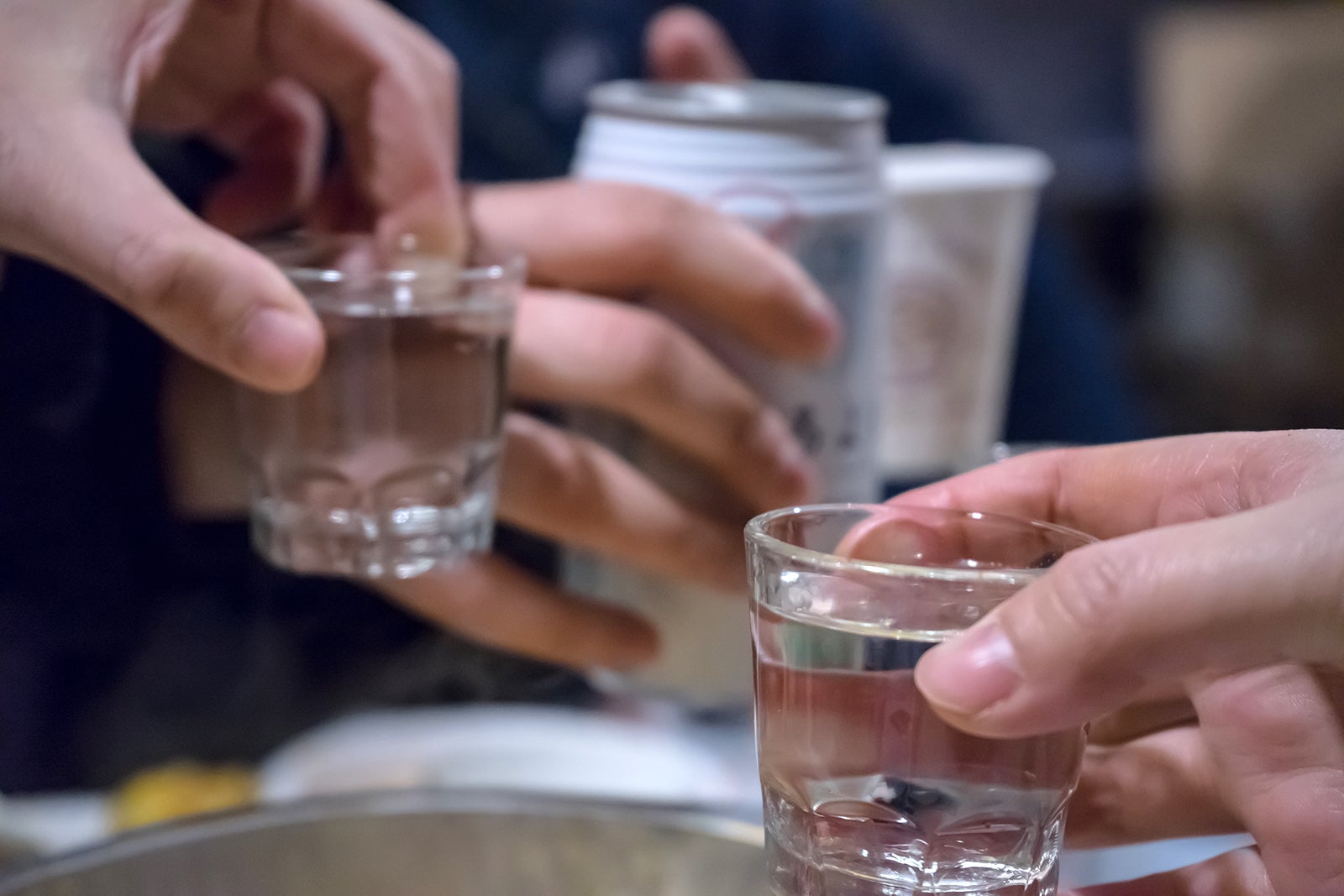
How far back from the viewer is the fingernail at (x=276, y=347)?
349mm

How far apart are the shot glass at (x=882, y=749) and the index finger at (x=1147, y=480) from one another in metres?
0.05

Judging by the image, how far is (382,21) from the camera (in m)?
0.50

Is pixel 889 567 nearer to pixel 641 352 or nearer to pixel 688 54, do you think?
pixel 641 352

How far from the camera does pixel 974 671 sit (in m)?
0.25

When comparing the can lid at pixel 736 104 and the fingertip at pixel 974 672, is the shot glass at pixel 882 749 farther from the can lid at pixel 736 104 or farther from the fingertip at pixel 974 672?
the can lid at pixel 736 104

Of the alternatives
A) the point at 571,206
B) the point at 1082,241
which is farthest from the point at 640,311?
the point at 1082,241

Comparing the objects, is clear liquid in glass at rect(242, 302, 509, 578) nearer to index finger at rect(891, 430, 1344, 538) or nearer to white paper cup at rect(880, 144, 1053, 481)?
index finger at rect(891, 430, 1344, 538)

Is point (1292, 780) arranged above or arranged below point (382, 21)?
below

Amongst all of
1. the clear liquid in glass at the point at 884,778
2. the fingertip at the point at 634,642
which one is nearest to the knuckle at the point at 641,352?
the fingertip at the point at 634,642

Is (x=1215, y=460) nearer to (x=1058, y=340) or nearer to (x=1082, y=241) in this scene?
(x=1058, y=340)

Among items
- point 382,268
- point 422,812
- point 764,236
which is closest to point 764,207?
point 764,236

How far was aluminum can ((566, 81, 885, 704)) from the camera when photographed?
480 millimetres

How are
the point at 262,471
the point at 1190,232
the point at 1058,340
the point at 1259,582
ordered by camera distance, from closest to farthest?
the point at 1259,582
the point at 262,471
the point at 1058,340
the point at 1190,232

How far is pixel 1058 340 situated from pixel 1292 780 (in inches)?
25.1
